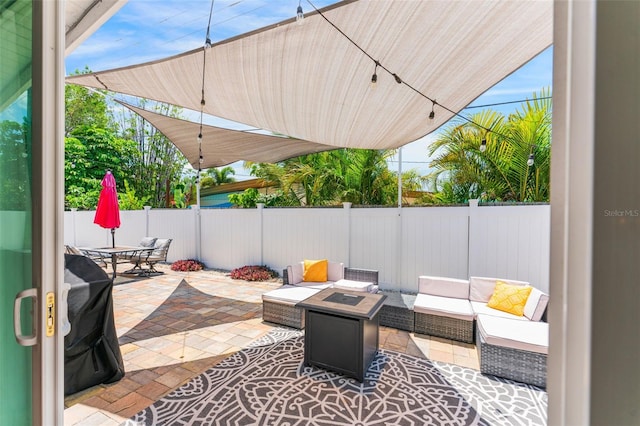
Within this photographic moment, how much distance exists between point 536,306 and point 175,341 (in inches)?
175

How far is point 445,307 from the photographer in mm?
4055

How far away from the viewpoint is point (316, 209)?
7.01 meters

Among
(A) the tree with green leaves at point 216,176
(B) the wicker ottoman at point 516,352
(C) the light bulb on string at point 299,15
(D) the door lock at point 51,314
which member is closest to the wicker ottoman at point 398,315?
(B) the wicker ottoman at point 516,352

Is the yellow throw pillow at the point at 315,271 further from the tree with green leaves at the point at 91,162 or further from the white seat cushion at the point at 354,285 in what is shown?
the tree with green leaves at the point at 91,162

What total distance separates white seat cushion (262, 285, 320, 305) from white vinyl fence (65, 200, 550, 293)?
1950 mm

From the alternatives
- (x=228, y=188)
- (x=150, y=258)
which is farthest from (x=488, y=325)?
(x=228, y=188)

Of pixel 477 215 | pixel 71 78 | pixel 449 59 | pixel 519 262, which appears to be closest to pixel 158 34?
pixel 71 78

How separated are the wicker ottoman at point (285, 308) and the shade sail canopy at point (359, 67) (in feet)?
9.42

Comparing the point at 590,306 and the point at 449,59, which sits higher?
the point at 449,59

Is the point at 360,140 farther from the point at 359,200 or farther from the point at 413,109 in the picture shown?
the point at 359,200

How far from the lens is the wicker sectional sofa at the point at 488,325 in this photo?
2984 mm

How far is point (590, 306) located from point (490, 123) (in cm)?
793

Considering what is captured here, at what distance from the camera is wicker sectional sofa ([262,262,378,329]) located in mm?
4402

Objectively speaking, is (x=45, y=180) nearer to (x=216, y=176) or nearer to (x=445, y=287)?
(x=445, y=287)
